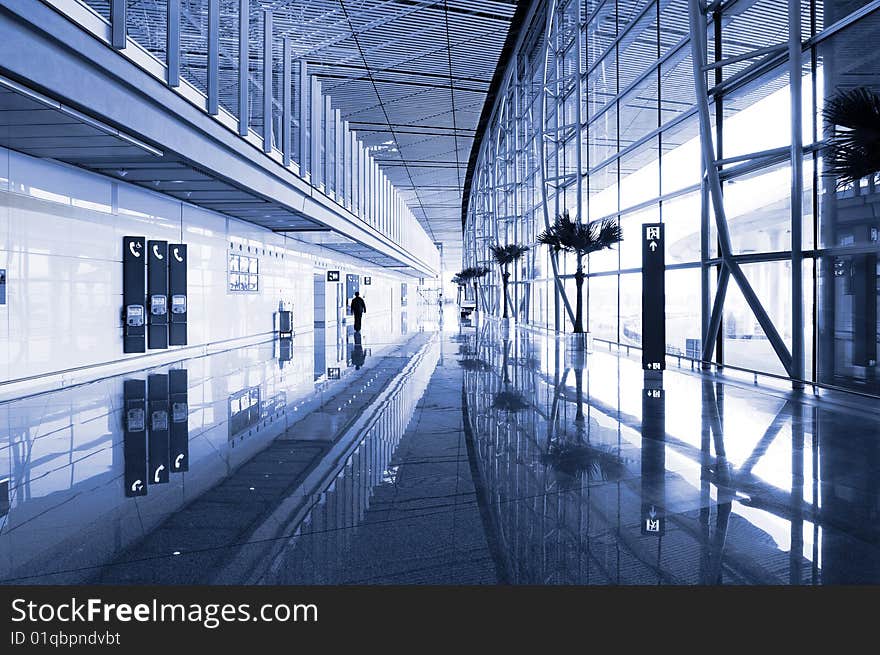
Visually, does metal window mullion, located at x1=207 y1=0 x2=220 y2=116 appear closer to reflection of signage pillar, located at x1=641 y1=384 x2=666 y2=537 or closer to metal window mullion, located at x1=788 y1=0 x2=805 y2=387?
reflection of signage pillar, located at x1=641 y1=384 x2=666 y2=537

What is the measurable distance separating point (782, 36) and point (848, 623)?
37.5 ft

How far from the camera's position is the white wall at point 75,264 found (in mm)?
10695

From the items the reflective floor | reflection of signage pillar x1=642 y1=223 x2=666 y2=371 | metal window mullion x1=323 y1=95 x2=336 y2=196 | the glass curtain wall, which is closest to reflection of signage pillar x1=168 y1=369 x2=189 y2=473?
the reflective floor

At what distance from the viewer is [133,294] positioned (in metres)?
14.2

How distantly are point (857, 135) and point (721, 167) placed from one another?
584 cm

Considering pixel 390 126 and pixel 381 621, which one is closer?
pixel 381 621

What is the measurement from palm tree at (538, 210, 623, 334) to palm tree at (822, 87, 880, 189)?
10.5 m

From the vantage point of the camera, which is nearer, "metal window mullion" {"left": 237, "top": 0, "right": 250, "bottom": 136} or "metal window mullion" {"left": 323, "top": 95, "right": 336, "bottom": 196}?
"metal window mullion" {"left": 237, "top": 0, "right": 250, "bottom": 136}

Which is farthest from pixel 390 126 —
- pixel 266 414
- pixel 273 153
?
pixel 266 414

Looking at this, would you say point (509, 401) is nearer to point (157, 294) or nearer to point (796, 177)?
point (796, 177)

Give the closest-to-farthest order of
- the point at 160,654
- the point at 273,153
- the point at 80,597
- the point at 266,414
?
1. the point at 160,654
2. the point at 80,597
3. the point at 266,414
4. the point at 273,153

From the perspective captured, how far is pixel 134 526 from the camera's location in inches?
163

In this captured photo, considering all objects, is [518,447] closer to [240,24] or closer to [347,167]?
[240,24]

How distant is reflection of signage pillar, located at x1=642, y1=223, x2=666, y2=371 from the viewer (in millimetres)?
12859
